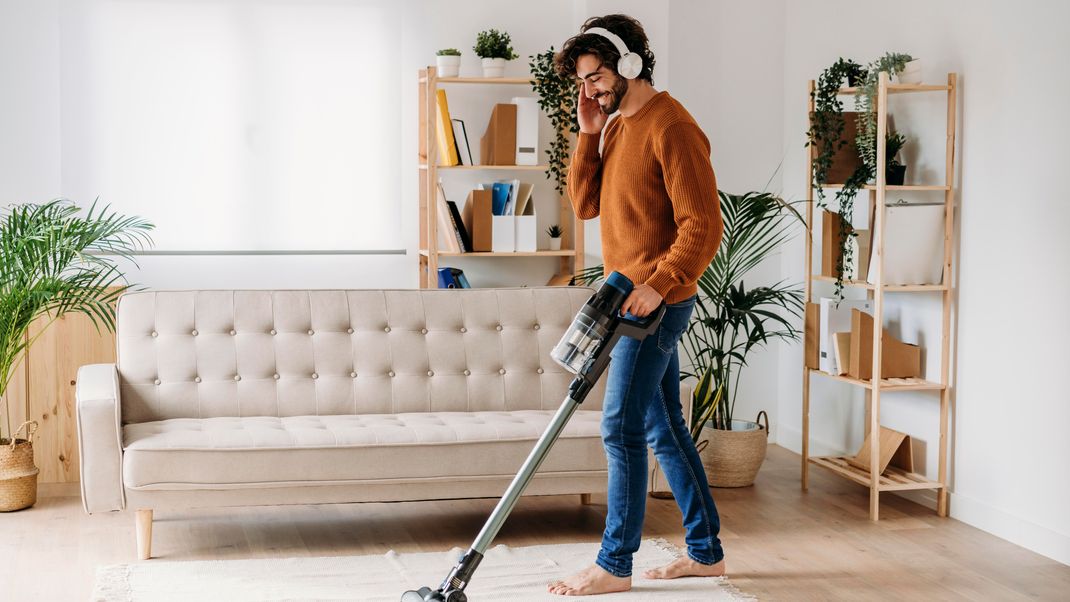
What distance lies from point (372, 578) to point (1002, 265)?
2195 millimetres

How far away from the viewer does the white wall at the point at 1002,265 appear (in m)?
3.38

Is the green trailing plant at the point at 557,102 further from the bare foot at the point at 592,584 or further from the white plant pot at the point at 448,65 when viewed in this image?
the bare foot at the point at 592,584

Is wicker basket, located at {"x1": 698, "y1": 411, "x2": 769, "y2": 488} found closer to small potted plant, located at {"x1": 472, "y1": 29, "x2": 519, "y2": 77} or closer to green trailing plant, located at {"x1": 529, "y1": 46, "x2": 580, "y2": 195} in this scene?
green trailing plant, located at {"x1": 529, "y1": 46, "x2": 580, "y2": 195}

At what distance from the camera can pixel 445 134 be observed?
14.4ft

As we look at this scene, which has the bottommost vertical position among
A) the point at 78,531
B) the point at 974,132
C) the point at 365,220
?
the point at 78,531

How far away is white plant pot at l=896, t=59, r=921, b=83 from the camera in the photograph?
383 cm

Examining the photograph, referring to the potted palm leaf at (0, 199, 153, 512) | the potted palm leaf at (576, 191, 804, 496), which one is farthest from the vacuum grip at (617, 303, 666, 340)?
the potted palm leaf at (0, 199, 153, 512)

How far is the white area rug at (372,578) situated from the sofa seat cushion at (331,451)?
0.23 m

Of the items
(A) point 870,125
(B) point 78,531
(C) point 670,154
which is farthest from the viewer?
(A) point 870,125

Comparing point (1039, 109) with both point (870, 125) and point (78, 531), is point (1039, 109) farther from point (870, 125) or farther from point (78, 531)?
point (78, 531)

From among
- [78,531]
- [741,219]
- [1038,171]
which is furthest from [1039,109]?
[78,531]

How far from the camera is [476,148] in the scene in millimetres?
4695

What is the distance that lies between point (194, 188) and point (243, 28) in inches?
26.9

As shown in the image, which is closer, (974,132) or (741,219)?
(974,132)
